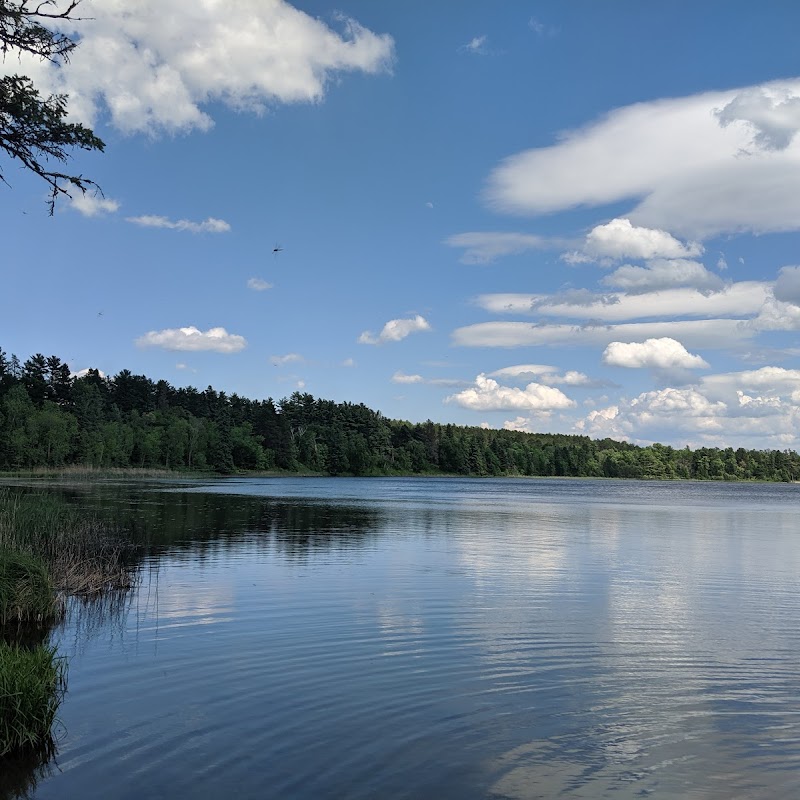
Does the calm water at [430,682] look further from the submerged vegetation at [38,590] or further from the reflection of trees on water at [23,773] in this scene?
the submerged vegetation at [38,590]

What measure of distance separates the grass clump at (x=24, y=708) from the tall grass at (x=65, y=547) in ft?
32.8

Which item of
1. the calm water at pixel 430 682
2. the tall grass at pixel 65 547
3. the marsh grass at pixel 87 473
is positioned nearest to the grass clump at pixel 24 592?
the calm water at pixel 430 682

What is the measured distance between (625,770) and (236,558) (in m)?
24.2

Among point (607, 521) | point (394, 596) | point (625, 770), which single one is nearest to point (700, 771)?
point (625, 770)

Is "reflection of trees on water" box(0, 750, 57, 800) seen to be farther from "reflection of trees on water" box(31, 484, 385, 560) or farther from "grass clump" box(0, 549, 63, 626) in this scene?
"reflection of trees on water" box(31, 484, 385, 560)

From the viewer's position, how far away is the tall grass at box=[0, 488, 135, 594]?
23281mm

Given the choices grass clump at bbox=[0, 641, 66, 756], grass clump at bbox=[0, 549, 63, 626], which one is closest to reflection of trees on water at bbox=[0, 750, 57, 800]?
grass clump at bbox=[0, 641, 66, 756]

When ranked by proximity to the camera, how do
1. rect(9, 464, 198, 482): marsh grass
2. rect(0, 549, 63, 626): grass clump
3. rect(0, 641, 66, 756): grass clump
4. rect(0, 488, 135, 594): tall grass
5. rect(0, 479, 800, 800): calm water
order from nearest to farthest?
rect(0, 479, 800, 800): calm water, rect(0, 641, 66, 756): grass clump, rect(0, 549, 63, 626): grass clump, rect(0, 488, 135, 594): tall grass, rect(9, 464, 198, 482): marsh grass

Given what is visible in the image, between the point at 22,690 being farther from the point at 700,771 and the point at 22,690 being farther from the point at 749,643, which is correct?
the point at 749,643

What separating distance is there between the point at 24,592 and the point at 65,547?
7035 mm

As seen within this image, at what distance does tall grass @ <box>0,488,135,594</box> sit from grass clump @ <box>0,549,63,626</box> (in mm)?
1160

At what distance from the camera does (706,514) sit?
75.1 metres

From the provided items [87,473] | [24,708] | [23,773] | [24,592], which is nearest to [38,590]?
[24,592]

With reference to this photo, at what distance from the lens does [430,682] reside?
49.1ft
